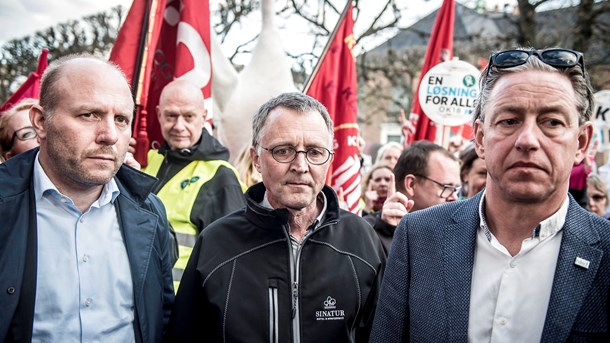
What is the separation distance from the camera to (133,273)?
2287 mm

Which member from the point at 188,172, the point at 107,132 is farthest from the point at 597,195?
the point at 107,132

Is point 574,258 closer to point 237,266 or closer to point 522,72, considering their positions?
point 522,72

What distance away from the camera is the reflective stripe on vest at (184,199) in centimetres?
339

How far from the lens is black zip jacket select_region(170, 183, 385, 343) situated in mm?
2271

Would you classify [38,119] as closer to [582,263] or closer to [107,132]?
[107,132]

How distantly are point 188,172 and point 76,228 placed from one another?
1.50 metres

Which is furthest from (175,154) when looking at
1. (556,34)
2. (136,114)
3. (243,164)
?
(556,34)

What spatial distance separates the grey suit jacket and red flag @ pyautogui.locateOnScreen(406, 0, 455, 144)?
3.78m

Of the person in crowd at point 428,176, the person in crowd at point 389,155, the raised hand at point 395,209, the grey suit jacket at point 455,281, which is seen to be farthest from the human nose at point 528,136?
the person in crowd at point 389,155

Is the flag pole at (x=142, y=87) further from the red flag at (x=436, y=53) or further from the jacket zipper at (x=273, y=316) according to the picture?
the red flag at (x=436, y=53)

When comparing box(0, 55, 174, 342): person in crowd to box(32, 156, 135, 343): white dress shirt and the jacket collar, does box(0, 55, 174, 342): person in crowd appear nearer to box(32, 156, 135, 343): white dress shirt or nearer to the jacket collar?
box(32, 156, 135, 343): white dress shirt

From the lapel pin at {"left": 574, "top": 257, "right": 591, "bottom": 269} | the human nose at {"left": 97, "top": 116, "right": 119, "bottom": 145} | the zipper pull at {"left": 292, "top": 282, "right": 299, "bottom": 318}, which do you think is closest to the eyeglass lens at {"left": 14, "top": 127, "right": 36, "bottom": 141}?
the human nose at {"left": 97, "top": 116, "right": 119, "bottom": 145}

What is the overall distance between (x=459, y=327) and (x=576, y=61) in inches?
36.3

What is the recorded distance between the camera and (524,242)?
1.78 metres
